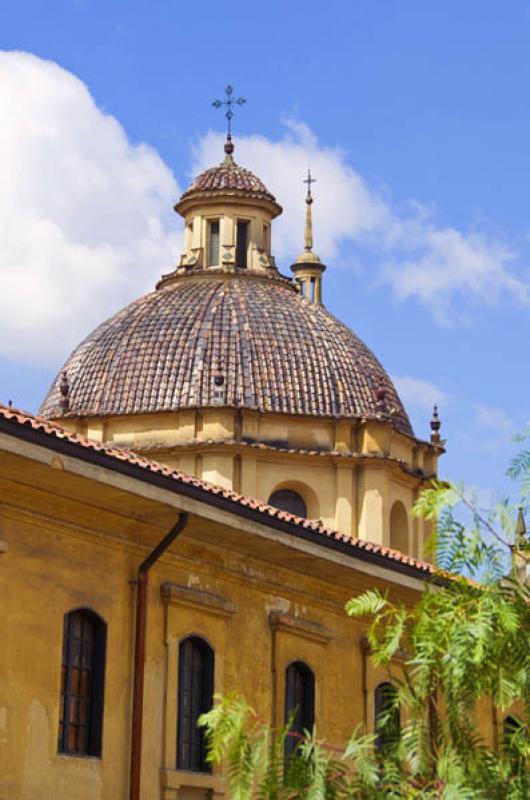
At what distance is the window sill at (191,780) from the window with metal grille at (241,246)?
85.6 feet

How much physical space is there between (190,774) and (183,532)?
8.45ft

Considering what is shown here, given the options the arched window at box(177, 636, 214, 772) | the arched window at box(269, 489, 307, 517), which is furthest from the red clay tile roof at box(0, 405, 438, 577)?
the arched window at box(269, 489, 307, 517)

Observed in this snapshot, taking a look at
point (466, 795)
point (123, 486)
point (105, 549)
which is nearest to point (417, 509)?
point (466, 795)

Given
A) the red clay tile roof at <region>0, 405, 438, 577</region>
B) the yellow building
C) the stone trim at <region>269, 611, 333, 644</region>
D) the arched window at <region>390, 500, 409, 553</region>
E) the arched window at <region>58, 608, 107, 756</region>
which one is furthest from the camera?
the arched window at <region>390, 500, 409, 553</region>

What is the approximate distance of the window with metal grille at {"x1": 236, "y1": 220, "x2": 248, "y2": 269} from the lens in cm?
4731

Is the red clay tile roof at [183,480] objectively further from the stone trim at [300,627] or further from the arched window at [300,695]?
the arched window at [300,695]

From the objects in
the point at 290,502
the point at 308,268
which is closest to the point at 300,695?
the point at 290,502

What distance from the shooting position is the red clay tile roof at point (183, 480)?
60.5ft

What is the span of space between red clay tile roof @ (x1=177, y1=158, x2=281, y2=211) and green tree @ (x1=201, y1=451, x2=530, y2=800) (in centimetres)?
3352

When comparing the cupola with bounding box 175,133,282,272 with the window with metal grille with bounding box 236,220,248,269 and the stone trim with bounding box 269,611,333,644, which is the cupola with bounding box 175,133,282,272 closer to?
the window with metal grille with bounding box 236,220,248,269

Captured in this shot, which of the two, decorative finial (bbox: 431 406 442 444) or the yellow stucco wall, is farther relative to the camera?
decorative finial (bbox: 431 406 442 444)

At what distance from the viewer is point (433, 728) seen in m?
14.3

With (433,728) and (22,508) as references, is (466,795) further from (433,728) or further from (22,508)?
(22,508)

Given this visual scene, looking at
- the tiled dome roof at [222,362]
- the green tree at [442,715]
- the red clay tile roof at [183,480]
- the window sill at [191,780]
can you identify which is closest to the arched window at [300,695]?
the red clay tile roof at [183,480]
